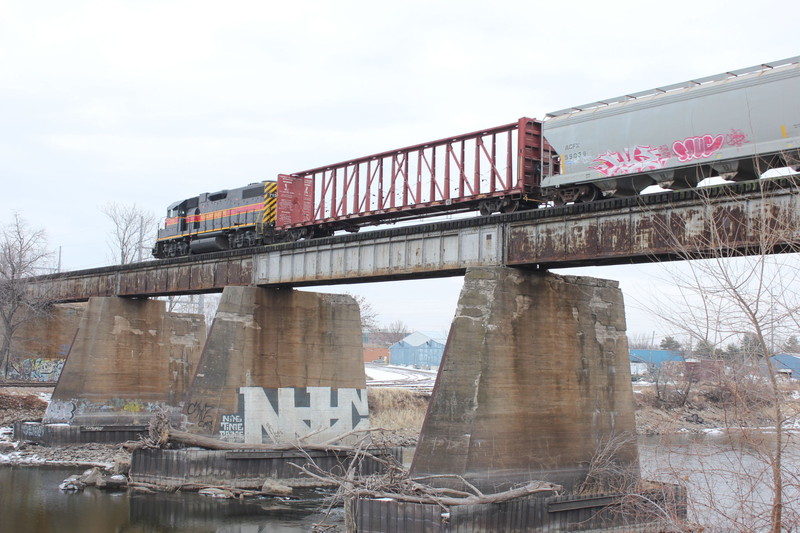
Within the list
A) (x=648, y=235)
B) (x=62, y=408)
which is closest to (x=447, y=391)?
(x=648, y=235)

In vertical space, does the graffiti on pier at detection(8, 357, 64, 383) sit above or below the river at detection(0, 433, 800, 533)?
above

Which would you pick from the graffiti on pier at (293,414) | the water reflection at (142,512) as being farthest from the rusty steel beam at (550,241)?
the water reflection at (142,512)

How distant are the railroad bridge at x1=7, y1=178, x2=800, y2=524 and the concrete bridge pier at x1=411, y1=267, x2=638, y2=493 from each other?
0.04m

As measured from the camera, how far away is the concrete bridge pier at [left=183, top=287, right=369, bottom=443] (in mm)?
27641

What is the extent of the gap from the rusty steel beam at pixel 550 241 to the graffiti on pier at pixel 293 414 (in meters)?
4.48

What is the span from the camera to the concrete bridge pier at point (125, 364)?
Answer: 117 ft

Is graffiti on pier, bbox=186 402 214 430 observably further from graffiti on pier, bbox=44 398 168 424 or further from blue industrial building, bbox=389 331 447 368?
blue industrial building, bbox=389 331 447 368

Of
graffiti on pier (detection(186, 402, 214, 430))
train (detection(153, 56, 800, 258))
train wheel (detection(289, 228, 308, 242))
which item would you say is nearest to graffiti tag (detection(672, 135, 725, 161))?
train (detection(153, 56, 800, 258))

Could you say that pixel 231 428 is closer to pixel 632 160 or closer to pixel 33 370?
pixel 632 160

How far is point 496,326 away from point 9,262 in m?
36.3

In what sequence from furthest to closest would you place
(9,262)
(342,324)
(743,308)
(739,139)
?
1. (9,262)
2. (342,324)
3. (739,139)
4. (743,308)

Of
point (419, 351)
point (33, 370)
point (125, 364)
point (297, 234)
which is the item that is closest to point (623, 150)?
point (297, 234)

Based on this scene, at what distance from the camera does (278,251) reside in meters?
28.5

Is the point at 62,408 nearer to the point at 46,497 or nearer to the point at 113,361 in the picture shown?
the point at 113,361
